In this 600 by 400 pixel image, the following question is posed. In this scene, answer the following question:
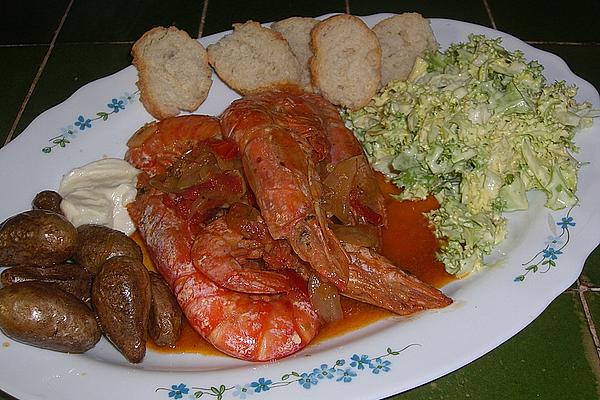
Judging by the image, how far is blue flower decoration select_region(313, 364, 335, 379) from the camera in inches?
102

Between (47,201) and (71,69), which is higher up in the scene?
(47,201)

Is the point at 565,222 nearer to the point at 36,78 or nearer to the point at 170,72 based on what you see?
the point at 170,72

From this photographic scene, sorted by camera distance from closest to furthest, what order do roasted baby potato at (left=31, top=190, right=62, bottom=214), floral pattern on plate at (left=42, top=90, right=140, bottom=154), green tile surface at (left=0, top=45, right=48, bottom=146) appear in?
1. roasted baby potato at (left=31, top=190, right=62, bottom=214)
2. floral pattern on plate at (left=42, top=90, right=140, bottom=154)
3. green tile surface at (left=0, top=45, right=48, bottom=146)

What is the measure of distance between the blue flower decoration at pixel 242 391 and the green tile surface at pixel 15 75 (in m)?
2.65

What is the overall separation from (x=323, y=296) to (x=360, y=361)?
39 cm

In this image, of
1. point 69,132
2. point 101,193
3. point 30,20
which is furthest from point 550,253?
point 30,20

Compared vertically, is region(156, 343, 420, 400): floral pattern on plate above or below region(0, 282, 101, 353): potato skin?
below

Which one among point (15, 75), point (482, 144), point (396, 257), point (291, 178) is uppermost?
point (291, 178)

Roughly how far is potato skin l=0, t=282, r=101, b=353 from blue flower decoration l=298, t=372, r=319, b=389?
895mm

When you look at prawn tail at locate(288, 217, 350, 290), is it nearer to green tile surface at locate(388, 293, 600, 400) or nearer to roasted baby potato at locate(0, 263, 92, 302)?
green tile surface at locate(388, 293, 600, 400)

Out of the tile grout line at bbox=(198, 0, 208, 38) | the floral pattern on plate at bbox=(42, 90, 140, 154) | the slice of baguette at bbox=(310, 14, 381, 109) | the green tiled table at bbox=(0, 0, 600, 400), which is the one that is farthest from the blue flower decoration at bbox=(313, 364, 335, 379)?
the tile grout line at bbox=(198, 0, 208, 38)

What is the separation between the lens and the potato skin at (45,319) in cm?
262

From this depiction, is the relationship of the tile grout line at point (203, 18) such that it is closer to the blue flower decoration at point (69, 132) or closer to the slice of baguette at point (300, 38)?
the slice of baguette at point (300, 38)

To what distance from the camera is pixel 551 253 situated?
9.65ft
